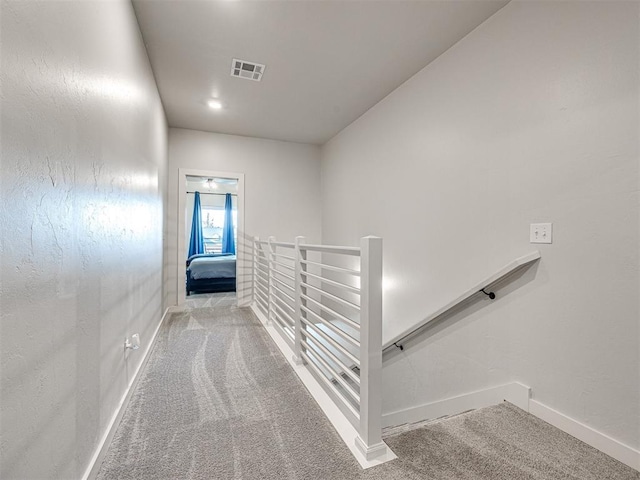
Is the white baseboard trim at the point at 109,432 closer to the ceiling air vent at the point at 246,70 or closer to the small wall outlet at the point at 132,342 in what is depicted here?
the small wall outlet at the point at 132,342

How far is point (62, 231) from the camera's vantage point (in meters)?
0.99

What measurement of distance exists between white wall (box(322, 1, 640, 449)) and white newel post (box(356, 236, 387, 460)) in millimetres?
1106

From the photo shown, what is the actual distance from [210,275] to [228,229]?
3235 mm

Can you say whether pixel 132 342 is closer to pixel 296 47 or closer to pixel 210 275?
pixel 296 47

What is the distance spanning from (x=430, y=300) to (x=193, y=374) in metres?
1.93

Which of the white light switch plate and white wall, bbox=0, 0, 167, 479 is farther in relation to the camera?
the white light switch plate

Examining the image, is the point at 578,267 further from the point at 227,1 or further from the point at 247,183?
the point at 247,183

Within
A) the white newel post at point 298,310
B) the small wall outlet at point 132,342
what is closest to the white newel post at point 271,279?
the white newel post at point 298,310

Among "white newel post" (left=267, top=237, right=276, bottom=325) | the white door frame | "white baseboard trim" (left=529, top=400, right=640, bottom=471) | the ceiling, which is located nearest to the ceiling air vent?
the ceiling

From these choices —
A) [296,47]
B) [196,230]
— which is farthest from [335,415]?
[196,230]

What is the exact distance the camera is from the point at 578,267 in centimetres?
159

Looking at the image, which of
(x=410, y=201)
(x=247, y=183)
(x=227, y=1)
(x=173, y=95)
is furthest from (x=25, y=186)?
(x=247, y=183)

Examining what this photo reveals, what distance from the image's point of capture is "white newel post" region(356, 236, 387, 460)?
4.35 ft

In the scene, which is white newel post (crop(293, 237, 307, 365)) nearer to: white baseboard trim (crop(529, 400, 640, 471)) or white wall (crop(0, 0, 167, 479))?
white wall (crop(0, 0, 167, 479))
